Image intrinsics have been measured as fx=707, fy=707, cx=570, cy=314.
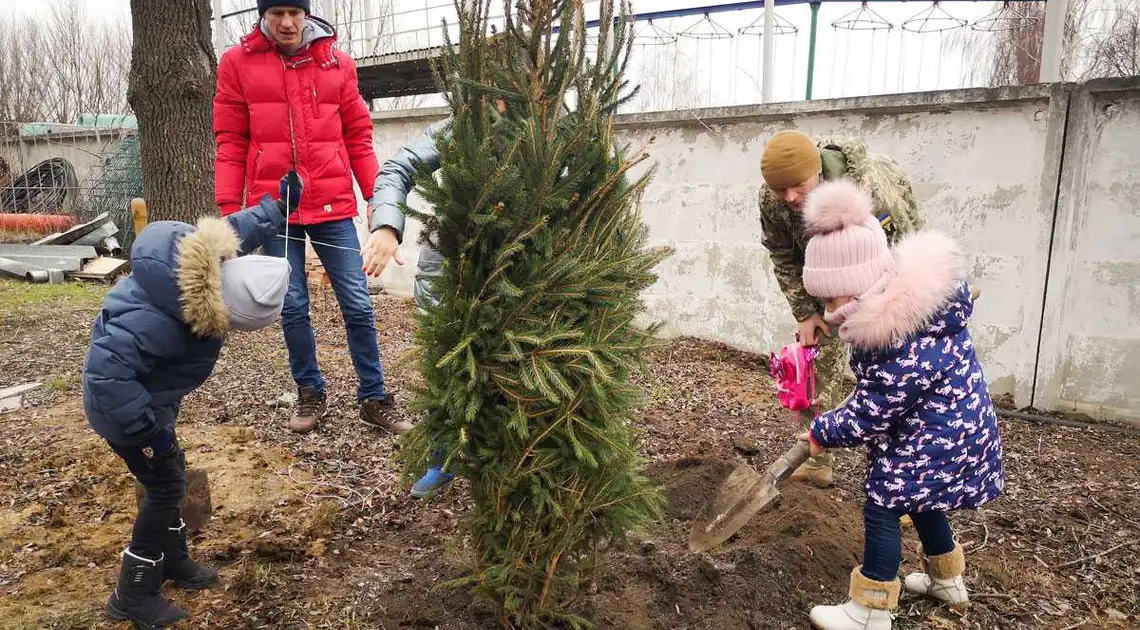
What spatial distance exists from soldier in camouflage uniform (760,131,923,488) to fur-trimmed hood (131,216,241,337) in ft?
6.81

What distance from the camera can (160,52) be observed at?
5.80 metres

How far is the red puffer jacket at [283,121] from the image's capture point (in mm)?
3500

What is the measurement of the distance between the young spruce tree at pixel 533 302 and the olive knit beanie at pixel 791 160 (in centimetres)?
94

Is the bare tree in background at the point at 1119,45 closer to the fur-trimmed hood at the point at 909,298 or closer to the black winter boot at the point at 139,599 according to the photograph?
the fur-trimmed hood at the point at 909,298

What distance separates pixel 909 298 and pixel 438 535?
1970 millimetres

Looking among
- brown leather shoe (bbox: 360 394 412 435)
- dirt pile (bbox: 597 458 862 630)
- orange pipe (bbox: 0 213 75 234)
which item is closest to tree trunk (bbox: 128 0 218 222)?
brown leather shoe (bbox: 360 394 412 435)

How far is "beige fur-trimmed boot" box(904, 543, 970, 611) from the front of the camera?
247 centimetres

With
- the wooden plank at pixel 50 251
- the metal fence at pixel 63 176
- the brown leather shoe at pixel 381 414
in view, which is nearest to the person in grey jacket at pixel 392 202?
the brown leather shoe at pixel 381 414

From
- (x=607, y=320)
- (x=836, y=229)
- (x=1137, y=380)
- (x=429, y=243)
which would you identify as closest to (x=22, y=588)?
(x=429, y=243)

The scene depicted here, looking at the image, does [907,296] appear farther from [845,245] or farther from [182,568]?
[182,568]

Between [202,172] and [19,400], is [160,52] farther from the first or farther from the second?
[19,400]

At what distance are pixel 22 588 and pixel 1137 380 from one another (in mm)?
5536

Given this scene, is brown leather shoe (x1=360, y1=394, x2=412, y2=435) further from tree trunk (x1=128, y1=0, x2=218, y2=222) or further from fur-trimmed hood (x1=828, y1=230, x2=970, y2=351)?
tree trunk (x1=128, y1=0, x2=218, y2=222)

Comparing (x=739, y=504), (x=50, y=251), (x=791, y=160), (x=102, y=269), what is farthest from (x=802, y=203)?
(x=50, y=251)
